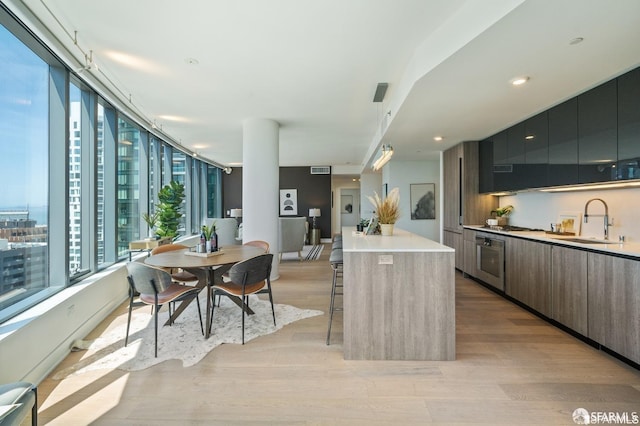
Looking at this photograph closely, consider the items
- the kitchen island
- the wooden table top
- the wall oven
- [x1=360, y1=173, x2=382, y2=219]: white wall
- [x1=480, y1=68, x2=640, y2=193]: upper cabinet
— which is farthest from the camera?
[x1=360, y1=173, x2=382, y2=219]: white wall

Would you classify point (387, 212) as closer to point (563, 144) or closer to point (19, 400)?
point (563, 144)

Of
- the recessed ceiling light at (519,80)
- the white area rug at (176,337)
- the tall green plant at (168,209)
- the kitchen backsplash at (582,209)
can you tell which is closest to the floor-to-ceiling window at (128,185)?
the tall green plant at (168,209)

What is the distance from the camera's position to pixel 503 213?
4.65 metres

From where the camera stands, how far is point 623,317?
2264mm

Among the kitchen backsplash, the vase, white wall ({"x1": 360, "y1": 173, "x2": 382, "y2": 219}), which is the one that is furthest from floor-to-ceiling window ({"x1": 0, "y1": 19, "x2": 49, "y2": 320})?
white wall ({"x1": 360, "y1": 173, "x2": 382, "y2": 219})

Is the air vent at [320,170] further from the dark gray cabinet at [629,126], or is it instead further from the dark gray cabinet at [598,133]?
the dark gray cabinet at [629,126]

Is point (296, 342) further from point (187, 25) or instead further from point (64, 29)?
point (64, 29)

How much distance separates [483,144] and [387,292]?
12.7 feet

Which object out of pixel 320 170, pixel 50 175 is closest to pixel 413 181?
pixel 320 170

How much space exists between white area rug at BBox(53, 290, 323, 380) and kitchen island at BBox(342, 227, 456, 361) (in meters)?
1.07

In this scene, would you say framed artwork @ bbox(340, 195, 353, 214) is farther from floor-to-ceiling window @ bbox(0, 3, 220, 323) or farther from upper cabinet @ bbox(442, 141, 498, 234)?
floor-to-ceiling window @ bbox(0, 3, 220, 323)

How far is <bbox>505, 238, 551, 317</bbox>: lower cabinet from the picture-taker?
123 inches

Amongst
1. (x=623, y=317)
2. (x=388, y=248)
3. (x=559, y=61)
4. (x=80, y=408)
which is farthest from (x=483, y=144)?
(x=80, y=408)

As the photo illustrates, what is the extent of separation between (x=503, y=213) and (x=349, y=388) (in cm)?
402
